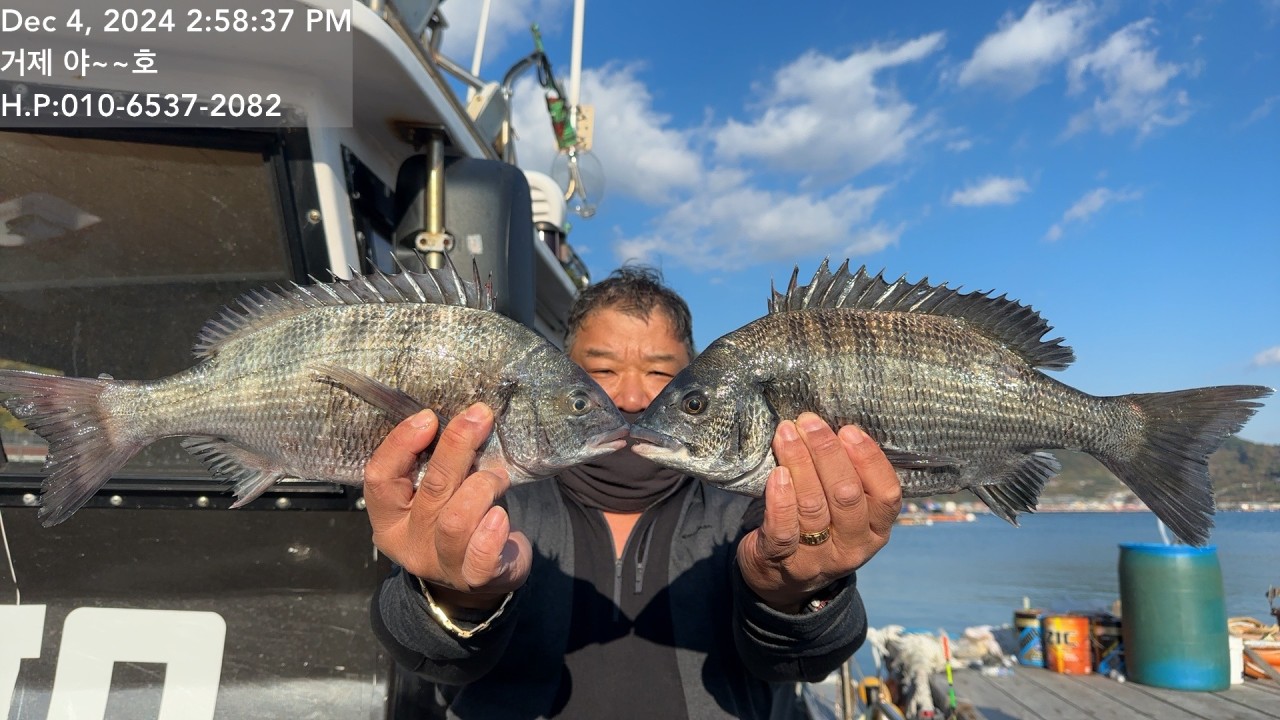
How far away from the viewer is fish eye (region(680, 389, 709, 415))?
203cm

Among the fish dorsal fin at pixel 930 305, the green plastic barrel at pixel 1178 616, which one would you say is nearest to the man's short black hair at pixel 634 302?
the fish dorsal fin at pixel 930 305

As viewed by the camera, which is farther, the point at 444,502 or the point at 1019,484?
the point at 1019,484

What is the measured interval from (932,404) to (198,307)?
9.48 ft

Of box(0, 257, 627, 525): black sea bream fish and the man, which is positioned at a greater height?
box(0, 257, 627, 525): black sea bream fish

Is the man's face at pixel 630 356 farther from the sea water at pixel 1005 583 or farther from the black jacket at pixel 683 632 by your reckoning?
the sea water at pixel 1005 583

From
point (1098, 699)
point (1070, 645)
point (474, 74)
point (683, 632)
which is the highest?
point (474, 74)

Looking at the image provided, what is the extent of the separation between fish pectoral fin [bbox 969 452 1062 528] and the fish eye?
84cm

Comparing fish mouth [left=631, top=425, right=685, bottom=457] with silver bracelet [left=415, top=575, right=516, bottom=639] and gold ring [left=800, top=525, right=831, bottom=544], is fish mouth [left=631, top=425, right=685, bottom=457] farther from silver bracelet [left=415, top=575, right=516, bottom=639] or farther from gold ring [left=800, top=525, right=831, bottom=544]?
silver bracelet [left=415, top=575, right=516, bottom=639]

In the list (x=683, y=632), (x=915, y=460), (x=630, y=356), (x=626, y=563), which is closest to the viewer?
(x=915, y=460)

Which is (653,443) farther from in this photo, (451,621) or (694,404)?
(451,621)

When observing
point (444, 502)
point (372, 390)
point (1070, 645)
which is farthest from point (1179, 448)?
point (1070, 645)

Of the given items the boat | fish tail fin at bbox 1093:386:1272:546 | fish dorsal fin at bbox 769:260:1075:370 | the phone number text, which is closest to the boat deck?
fish tail fin at bbox 1093:386:1272:546

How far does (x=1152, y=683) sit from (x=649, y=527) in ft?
17.8

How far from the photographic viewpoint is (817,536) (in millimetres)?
1949
